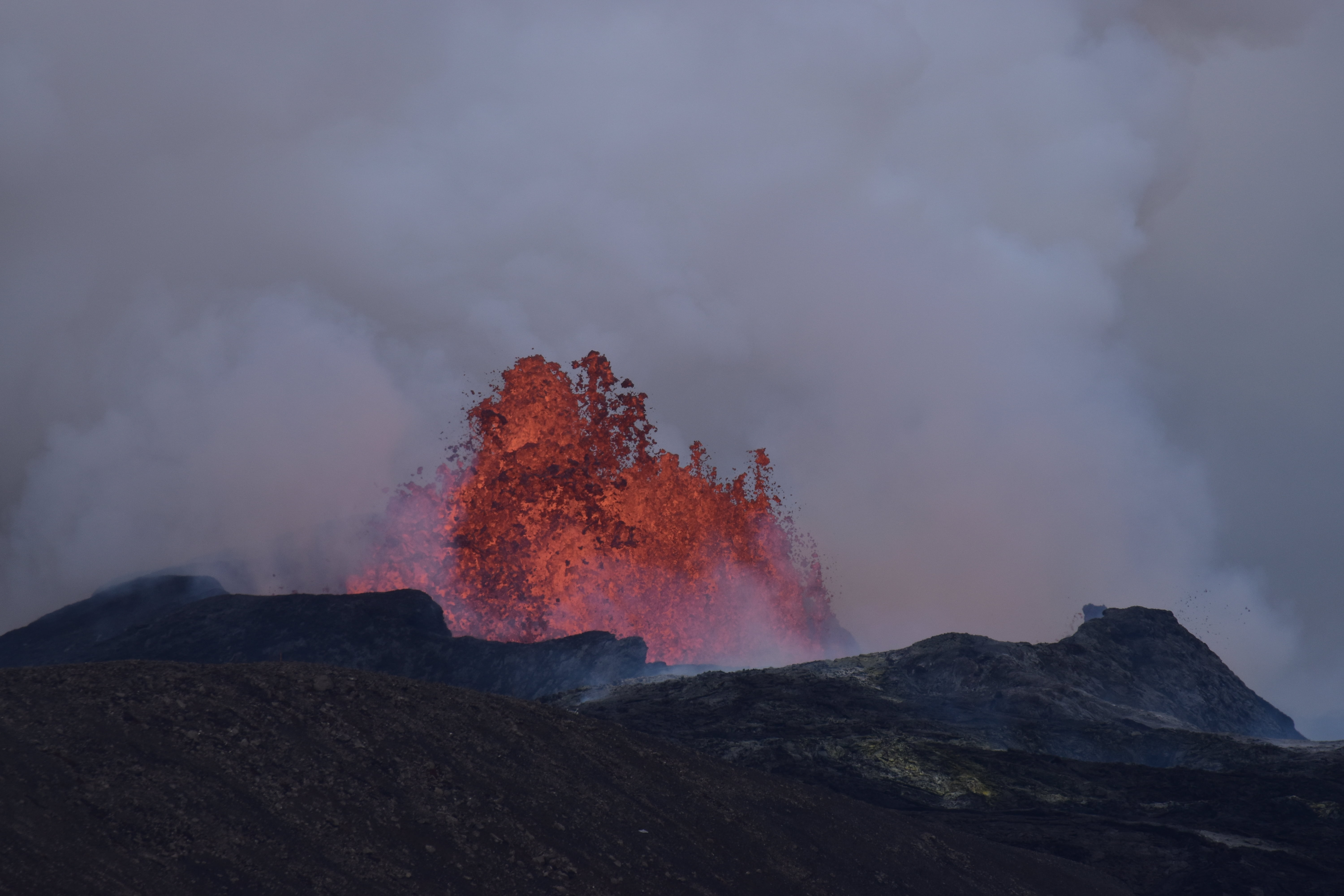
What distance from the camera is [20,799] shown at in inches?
461

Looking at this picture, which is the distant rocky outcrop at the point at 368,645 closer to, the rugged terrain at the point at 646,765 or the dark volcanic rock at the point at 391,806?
the rugged terrain at the point at 646,765

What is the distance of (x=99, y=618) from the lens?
51.2 meters

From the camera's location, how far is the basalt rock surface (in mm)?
21828

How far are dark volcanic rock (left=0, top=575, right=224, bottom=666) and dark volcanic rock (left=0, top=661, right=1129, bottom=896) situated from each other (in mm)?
34559

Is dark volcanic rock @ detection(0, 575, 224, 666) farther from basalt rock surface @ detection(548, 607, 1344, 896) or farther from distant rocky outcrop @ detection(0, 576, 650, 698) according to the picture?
basalt rock surface @ detection(548, 607, 1344, 896)

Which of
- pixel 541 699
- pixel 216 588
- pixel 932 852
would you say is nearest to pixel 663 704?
pixel 541 699

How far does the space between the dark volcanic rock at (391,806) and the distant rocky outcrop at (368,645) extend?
21.5 meters

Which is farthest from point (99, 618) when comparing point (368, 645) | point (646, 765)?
point (646, 765)

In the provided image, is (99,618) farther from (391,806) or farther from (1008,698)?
(391,806)

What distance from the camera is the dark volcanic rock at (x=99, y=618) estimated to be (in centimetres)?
4716

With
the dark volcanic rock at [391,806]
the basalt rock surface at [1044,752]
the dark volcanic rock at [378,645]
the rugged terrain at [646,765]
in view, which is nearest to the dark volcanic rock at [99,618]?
the dark volcanic rock at [378,645]

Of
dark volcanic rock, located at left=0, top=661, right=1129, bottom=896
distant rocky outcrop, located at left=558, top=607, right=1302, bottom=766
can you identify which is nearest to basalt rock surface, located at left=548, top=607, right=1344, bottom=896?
distant rocky outcrop, located at left=558, top=607, right=1302, bottom=766

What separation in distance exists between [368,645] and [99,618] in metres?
18.2

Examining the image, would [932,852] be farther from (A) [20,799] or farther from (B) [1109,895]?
(A) [20,799]
